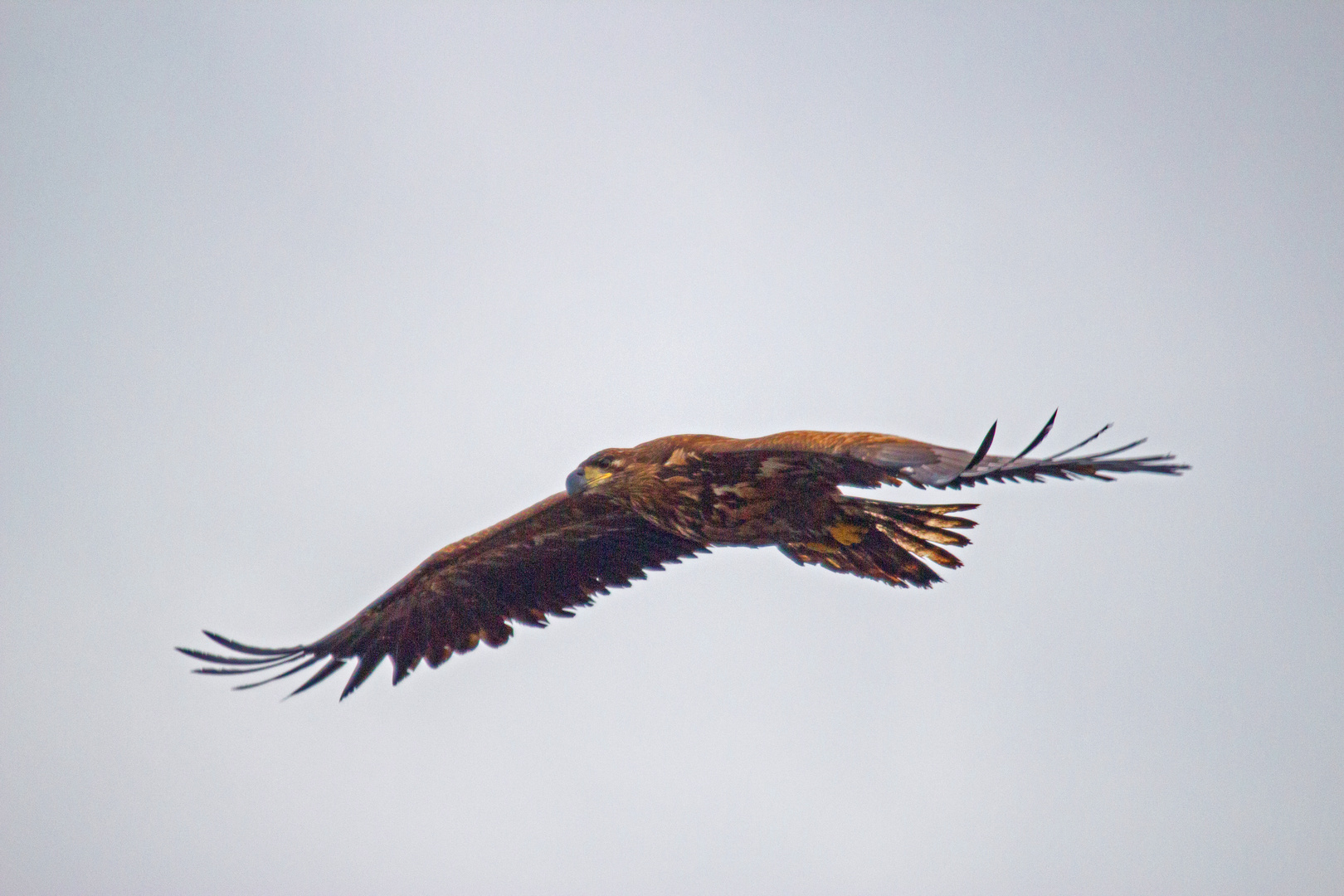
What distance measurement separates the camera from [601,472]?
6859 millimetres

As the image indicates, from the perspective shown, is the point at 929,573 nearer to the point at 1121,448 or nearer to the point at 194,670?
the point at 1121,448

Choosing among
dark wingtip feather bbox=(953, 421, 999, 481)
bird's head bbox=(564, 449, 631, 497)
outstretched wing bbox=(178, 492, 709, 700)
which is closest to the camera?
dark wingtip feather bbox=(953, 421, 999, 481)

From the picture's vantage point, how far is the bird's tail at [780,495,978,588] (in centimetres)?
639

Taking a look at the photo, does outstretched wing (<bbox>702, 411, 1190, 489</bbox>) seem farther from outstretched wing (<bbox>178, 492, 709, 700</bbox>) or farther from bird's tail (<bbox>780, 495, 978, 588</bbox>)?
outstretched wing (<bbox>178, 492, 709, 700</bbox>)

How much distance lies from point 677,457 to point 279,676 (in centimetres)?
259

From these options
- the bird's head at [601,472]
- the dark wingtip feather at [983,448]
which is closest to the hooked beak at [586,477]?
the bird's head at [601,472]

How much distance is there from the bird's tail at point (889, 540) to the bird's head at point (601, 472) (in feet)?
3.15

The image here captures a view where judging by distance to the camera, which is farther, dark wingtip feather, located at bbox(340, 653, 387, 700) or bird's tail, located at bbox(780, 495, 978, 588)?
dark wingtip feather, located at bbox(340, 653, 387, 700)

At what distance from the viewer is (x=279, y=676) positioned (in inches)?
277

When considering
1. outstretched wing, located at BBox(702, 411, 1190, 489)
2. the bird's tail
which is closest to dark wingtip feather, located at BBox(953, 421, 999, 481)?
outstretched wing, located at BBox(702, 411, 1190, 489)

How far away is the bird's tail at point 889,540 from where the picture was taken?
6.39 meters

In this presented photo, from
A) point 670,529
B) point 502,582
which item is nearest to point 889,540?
point 670,529

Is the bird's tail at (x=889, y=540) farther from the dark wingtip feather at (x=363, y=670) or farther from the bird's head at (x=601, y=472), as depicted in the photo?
the dark wingtip feather at (x=363, y=670)

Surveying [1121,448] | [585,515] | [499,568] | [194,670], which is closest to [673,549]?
[585,515]
